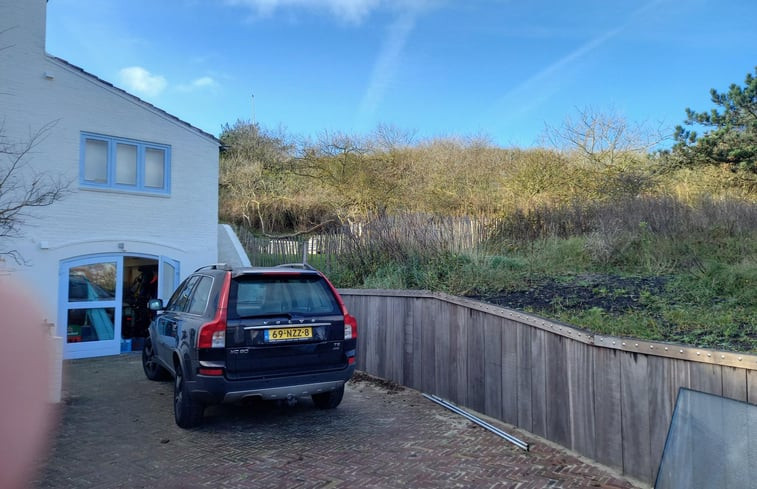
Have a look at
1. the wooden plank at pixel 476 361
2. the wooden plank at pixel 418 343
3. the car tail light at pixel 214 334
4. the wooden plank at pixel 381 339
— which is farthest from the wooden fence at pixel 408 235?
the car tail light at pixel 214 334

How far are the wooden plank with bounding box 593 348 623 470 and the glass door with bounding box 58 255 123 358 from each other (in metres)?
9.73

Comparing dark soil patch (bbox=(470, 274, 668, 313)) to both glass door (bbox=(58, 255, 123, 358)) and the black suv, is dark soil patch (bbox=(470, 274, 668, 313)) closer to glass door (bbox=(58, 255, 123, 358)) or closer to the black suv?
the black suv

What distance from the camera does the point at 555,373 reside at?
206 inches

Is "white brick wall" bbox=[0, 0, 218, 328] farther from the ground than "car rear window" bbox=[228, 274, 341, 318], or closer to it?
farther from the ground

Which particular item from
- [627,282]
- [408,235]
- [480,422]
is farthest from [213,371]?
[627,282]

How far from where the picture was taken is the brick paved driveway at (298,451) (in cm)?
450

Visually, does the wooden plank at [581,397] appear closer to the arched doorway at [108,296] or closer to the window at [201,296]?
the window at [201,296]

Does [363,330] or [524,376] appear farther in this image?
[363,330]

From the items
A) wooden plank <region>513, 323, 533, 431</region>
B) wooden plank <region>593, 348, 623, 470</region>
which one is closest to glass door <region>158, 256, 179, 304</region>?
wooden plank <region>513, 323, 533, 431</region>

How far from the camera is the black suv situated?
5.40 m

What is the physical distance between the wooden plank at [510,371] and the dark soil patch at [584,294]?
85 centimetres

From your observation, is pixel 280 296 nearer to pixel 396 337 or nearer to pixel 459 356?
pixel 459 356

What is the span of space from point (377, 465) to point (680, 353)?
2.78 meters

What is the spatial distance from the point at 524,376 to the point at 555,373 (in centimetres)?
48
